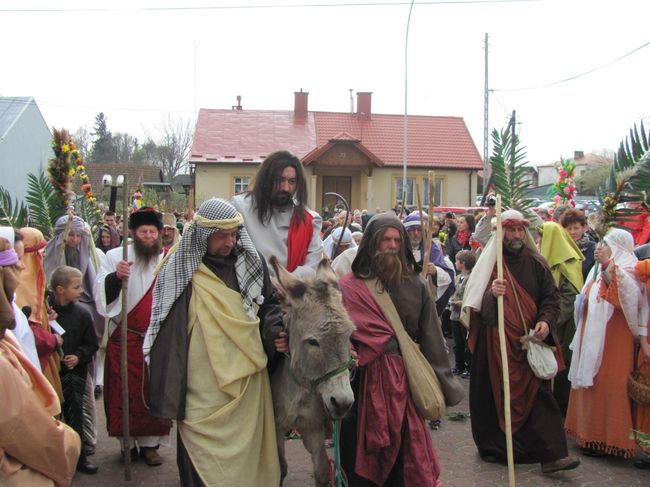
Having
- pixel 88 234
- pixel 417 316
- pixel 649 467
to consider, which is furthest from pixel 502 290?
pixel 88 234

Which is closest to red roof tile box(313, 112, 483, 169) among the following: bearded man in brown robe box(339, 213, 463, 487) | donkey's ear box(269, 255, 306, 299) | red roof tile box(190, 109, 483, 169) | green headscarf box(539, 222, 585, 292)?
red roof tile box(190, 109, 483, 169)

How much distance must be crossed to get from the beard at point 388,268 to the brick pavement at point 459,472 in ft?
6.66

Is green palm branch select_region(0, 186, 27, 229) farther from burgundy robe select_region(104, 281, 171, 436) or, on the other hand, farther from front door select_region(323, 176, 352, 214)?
front door select_region(323, 176, 352, 214)

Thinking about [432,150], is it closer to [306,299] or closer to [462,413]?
[462,413]

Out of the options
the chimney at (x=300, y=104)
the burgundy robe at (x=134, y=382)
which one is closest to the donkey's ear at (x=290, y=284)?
the burgundy robe at (x=134, y=382)

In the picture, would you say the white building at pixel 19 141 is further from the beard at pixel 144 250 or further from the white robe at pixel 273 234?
the white robe at pixel 273 234

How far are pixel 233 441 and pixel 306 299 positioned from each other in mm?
937

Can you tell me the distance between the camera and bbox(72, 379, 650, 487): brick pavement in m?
5.40

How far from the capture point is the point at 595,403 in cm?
604

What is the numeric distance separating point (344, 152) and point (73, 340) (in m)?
25.9

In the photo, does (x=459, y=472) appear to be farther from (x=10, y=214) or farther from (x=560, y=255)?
(x=10, y=214)

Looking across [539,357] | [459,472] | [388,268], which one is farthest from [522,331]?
[388,268]

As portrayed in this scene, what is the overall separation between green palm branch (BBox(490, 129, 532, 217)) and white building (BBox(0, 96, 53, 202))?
23.4 metres

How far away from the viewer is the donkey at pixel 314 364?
361cm
